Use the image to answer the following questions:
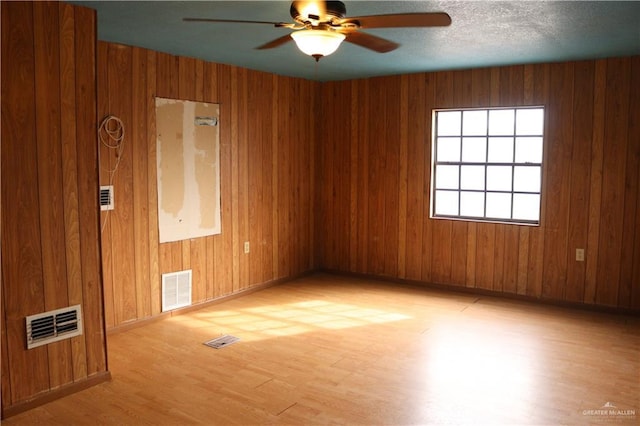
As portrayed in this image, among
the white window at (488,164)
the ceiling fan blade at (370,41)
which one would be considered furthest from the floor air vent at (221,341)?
the white window at (488,164)

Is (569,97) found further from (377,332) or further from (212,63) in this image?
(212,63)

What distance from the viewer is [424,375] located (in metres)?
3.55

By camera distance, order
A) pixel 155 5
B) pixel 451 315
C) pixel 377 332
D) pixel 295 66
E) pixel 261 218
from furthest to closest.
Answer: pixel 261 218 < pixel 295 66 < pixel 451 315 < pixel 377 332 < pixel 155 5

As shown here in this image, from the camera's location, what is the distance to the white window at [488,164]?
17.5 feet

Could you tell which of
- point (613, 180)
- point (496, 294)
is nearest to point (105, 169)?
point (496, 294)

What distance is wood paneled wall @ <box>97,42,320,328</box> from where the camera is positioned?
14.3 ft

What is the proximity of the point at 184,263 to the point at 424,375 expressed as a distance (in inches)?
98.6

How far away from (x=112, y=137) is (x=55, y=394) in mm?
2024

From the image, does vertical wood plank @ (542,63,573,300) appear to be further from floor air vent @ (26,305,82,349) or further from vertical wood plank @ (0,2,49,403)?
vertical wood plank @ (0,2,49,403)

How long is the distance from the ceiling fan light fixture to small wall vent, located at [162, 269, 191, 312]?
2.80 metres

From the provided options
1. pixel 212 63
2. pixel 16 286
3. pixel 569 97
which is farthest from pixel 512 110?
pixel 16 286

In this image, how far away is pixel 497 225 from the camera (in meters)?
5.47

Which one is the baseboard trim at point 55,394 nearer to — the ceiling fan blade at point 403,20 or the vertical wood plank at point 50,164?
the vertical wood plank at point 50,164

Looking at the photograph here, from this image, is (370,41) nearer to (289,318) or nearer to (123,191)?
(123,191)
